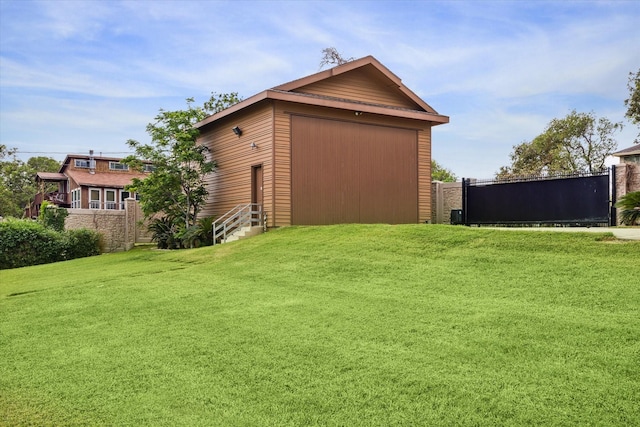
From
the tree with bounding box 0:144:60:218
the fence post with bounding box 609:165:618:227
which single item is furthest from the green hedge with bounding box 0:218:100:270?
the tree with bounding box 0:144:60:218

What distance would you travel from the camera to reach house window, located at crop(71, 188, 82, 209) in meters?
39.8

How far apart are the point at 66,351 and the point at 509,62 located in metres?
22.0

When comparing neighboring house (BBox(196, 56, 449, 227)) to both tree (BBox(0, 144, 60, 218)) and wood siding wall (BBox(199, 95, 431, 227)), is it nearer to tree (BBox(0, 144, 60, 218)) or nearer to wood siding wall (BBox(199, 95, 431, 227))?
wood siding wall (BBox(199, 95, 431, 227))

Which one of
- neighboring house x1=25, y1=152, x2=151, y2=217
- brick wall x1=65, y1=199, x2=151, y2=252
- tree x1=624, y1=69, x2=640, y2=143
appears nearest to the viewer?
brick wall x1=65, y1=199, x2=151, y2=252

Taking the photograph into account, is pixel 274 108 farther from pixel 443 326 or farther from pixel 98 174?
pixel 98 174

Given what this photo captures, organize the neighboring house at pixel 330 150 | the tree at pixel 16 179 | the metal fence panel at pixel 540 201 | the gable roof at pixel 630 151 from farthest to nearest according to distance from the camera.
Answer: the tree at pixel 16 179, the gable roof at pixel 630 151, the metal fence panel at pixel 540 201, the neighboring house at pixel 330 150

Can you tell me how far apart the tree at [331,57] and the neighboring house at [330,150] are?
381 inches

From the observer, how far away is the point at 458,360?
12.1 ft

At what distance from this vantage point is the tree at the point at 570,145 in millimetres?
34719

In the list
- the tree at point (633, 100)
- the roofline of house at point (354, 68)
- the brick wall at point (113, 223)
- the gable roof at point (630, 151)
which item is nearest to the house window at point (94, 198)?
the brick wall at point (113, 223)

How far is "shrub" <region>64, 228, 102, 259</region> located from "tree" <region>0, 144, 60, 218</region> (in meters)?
30.9

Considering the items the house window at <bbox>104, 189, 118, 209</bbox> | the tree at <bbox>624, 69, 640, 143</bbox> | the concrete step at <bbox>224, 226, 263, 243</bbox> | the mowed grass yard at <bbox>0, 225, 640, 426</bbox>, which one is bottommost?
the mowed grass yard at <bbox>0, 225, 640, 426</bbox>

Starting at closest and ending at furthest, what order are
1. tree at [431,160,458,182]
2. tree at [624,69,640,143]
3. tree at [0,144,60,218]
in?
1. tree at [624,69,640,143]
2. tree at [0,144,60,218]
3. tree at [431,160,458,182]

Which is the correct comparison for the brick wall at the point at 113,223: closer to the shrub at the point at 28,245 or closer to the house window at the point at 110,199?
the shrub at the point at 28,245
